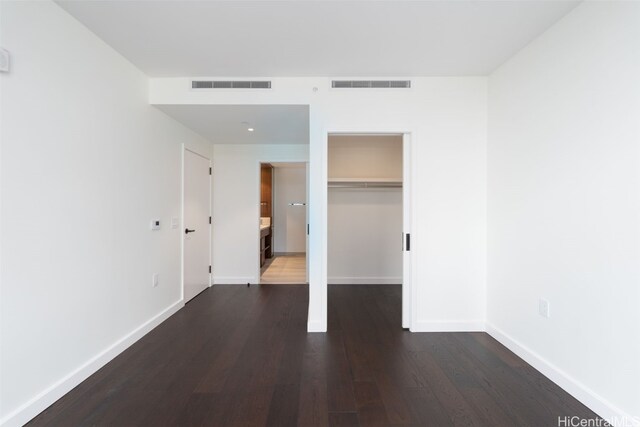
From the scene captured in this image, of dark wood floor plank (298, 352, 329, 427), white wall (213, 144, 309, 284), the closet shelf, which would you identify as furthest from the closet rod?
dark wood floor plank (298, 352, 329, 427)

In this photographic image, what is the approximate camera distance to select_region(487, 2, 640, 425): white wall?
5.24 ft

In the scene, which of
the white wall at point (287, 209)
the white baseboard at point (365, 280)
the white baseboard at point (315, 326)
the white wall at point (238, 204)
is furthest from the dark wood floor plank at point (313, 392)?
the white wall at point (287, 209)

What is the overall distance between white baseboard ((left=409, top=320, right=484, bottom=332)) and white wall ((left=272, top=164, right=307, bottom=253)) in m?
4.99

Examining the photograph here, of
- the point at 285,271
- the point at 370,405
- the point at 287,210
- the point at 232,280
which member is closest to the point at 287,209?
the point at 287,210

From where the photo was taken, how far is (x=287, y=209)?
25.1ft

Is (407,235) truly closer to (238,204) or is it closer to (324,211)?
(324,211)

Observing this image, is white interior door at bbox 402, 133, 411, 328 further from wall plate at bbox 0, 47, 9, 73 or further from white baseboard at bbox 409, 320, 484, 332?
wall plate at bbox 0, 47, 9, 73

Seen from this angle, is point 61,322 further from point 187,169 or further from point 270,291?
point 270,291

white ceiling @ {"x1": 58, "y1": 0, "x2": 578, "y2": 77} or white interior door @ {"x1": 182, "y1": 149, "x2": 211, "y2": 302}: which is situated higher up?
white ceiling @ {"x1": 58, "y1": 0, "x2": 578, "y2": 77}

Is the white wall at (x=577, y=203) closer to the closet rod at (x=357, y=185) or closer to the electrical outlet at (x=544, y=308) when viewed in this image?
the electrical outlet at (x=544, y=308)

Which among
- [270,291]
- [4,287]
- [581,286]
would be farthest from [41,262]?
[581,286]

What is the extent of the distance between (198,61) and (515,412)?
12.0 ft

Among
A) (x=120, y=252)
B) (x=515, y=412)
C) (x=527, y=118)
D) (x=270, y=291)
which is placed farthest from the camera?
(x=270, y=291)

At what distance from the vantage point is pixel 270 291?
167 inches
